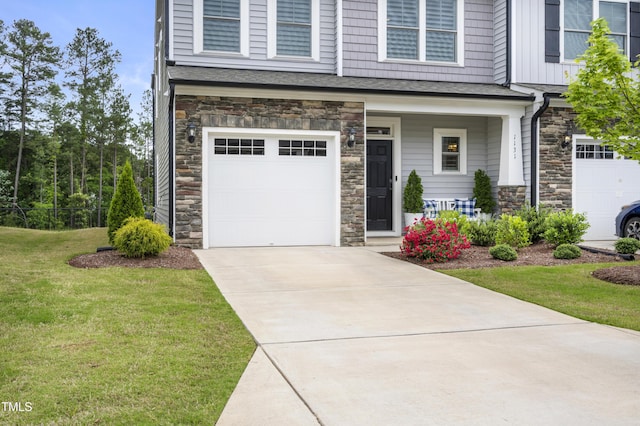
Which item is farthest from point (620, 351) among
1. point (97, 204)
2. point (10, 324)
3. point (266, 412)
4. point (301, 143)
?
point (97, 204)

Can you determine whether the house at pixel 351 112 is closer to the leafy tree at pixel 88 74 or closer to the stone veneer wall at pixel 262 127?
the stone veneer wall at pixel 262 127

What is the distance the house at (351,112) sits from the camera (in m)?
11.6

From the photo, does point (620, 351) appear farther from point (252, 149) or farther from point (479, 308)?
point (252, 149)

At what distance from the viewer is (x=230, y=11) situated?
13.0 meters

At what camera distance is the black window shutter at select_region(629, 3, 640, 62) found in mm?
14641

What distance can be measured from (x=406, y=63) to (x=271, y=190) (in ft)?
16.0

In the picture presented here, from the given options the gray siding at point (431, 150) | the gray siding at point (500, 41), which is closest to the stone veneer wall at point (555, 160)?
the gray siding at point (431, 150)

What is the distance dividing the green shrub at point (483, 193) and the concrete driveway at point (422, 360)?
694cm

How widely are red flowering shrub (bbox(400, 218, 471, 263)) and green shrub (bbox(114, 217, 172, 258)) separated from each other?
13.7ft

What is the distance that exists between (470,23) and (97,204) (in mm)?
27773

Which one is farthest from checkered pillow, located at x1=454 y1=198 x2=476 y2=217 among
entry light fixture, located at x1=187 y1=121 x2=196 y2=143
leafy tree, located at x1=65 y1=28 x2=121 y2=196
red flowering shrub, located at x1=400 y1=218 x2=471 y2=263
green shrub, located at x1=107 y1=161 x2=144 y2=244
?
leafy tree, located at x1=65 y1=28 x2=121 y2=196

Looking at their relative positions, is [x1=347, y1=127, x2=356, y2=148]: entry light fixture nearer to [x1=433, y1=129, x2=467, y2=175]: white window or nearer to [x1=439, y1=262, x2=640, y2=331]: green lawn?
[x1=433, y1=129, x2=467, y2=175]: white window

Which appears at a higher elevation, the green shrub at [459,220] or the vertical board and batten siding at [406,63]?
the vertical board and batten siding at [406,63]

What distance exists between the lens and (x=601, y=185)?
1366cm
